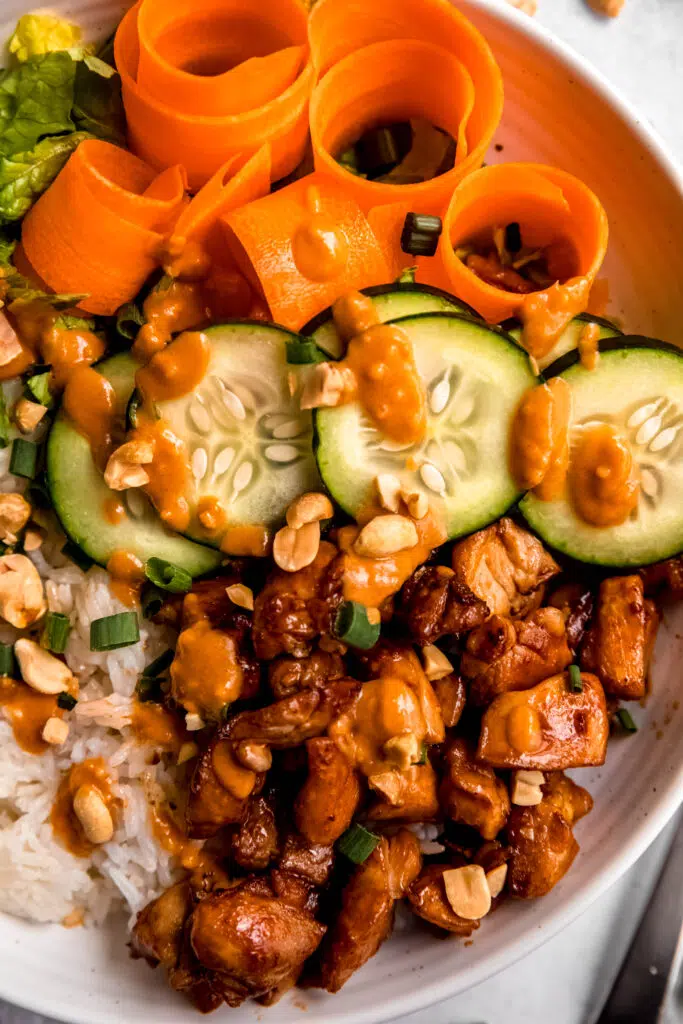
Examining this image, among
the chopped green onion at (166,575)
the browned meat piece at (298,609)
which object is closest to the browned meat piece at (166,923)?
the browned meat piece at (298,609)

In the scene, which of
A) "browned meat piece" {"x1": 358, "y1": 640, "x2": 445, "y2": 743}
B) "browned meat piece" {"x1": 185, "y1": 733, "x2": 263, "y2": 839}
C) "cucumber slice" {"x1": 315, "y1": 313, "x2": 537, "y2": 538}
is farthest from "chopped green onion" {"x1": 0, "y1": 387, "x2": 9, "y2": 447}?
"browned meat piece" {"x1": 358, "y1": 640, "x2": 445, "y2": 743}

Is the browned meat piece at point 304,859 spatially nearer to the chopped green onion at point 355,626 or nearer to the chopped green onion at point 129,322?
the chopped green onion at point 355,626

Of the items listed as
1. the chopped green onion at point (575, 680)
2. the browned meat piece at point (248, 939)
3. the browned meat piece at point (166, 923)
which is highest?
the chopped green onion at point (575, 680)

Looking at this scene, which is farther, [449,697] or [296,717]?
[449,697]

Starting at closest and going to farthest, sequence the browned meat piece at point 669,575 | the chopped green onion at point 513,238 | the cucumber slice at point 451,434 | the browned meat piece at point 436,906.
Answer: the cucumber slice at point 451,434 < the browned meat piece at point 436,906 < the browned meat piece at point 669,575 < the chopped green onion at point 513,238

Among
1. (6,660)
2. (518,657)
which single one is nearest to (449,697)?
(518,657)

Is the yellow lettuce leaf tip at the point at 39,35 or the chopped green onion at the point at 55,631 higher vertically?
the yellow lettuce leaf tip at the point at 39,35

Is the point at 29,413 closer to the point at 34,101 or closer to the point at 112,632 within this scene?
the point at 112,632

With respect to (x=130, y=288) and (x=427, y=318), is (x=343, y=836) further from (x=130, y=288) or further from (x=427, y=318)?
(x=130, y=288)
